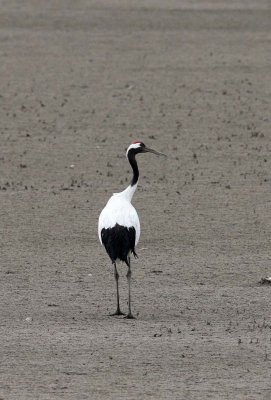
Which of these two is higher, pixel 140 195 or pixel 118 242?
pixel 140 195

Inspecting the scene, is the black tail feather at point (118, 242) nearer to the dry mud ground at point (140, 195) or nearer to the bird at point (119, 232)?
the bird at point (119, 232)

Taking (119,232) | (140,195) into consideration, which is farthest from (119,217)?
(140,195)

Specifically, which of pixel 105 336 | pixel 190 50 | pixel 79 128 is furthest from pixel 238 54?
pixel 105 336

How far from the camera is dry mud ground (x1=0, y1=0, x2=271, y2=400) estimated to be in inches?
355

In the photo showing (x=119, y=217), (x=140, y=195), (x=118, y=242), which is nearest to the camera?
(x=118, y=242)

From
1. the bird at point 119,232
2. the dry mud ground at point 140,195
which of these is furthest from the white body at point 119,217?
the dry mud ground at point 140,195

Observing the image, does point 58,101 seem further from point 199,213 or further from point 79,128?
point 199,213

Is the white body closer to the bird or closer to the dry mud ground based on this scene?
the bird

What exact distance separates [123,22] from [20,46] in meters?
3.41

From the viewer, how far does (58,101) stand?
2345 centimetres

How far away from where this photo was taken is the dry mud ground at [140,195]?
9.01 meters

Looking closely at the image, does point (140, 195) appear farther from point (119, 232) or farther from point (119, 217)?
point (119, 232)

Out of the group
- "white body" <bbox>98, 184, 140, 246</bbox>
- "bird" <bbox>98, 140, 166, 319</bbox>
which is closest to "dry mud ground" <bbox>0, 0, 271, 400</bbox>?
"bird" <bbox>98, 140, 166, 319</bbox>

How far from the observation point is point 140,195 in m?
16.5
